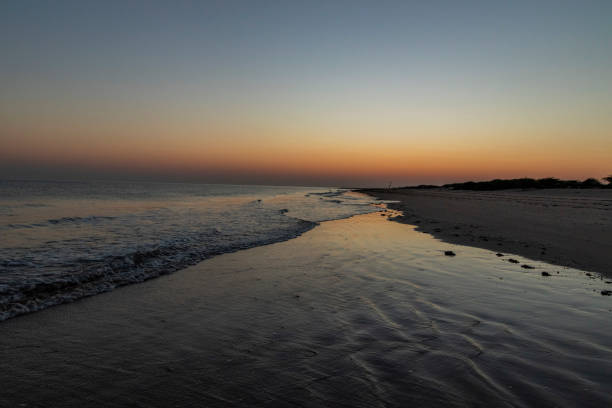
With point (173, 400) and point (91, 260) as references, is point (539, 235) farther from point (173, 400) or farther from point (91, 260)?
point (91, 260)

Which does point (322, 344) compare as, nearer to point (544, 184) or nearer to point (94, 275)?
point (94, 275)

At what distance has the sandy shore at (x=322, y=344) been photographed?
307 cm

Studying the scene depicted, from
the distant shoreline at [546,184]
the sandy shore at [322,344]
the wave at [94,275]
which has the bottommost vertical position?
the wave at [94,275]

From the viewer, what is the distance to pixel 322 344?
163 inches

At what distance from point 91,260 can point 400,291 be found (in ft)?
27.2

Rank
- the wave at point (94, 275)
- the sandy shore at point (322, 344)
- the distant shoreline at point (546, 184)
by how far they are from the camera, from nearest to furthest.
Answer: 1. the sandy shore at point (322, 344)
2. the wave at point (94, 275)
3. the distant shoreline at point (546, 184)

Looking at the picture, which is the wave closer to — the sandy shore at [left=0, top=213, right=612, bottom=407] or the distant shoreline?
the sandy shore at [left=0, top=213, right=612, bottom=407]

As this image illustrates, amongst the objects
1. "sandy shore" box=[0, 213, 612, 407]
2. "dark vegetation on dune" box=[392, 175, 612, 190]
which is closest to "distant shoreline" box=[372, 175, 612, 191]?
"dark vegetation on dune" box=[392, 175, 612, 190]

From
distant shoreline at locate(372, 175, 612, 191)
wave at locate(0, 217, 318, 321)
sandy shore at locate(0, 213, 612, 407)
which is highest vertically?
distant shoreline at locate(372, 175, 612, 191)

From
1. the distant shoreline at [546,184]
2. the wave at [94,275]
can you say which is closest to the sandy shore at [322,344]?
the wave at [94,275]

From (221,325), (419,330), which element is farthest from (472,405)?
(221,325)

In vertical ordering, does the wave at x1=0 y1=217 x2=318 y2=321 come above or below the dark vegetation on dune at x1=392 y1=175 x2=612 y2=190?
below

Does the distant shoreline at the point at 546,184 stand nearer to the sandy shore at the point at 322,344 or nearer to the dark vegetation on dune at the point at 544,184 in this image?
the dark vegetation on dune at the point at 544,184

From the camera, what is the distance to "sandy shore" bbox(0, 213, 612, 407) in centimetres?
307
